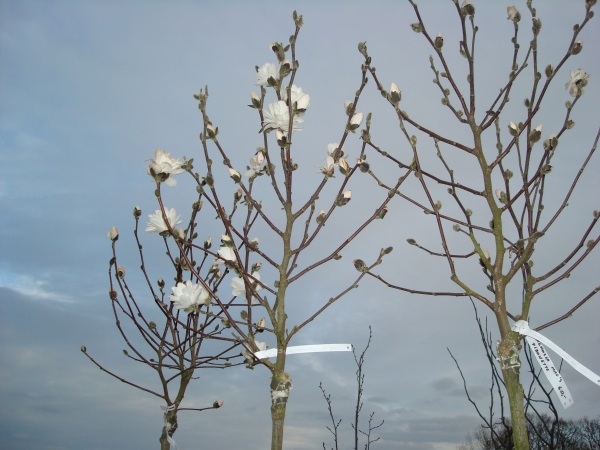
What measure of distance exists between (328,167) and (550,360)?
1397 mm

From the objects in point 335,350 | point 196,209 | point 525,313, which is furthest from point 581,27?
point 196,209

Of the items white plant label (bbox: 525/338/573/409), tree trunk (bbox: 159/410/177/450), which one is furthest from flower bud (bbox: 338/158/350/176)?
tree trunk (bbox: 159/410/177/450)

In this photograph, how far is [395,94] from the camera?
241 cm

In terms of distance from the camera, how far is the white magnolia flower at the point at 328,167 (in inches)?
95.0

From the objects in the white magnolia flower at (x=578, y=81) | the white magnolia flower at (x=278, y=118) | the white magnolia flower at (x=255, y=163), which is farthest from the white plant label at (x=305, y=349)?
the white magnolia flower at (x=578, y=81)

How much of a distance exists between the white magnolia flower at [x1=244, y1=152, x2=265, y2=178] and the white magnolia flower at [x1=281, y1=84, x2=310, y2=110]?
345 mm

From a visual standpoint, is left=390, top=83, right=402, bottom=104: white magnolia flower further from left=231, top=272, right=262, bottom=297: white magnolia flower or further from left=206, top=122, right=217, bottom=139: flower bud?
left=231, top=272, right=262, bottom=297: white magnolia flower

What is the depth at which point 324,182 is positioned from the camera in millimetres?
2453

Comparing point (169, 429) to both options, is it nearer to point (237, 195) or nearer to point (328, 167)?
point (237, 195)

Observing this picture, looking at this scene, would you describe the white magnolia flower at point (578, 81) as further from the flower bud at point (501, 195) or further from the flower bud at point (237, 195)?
the flower bud at point (237, 195)

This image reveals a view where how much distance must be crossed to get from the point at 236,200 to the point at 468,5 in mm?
1768

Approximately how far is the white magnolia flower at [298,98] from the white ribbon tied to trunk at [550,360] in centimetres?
147

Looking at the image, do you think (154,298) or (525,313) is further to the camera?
(154,298)

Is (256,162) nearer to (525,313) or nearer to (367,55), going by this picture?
(367,55)
